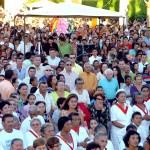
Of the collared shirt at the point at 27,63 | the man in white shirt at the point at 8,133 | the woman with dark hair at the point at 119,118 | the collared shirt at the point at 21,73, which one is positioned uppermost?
the collared shirt at the point at 27,63

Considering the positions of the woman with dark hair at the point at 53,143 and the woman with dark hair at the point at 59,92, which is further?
the woman with dark hair at the point at 59,92

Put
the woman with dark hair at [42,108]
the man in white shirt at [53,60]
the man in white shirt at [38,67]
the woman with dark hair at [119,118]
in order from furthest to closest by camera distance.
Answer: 1. the man in white shirt at [53,60]
2. the man in white shirt at [38,67]
3. the woman with dark hair at [119,118]
4. the woman with dark hair at [42,108]

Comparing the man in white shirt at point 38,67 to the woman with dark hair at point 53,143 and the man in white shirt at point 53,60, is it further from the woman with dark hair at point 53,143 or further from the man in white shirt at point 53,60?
the woman with dark hair at point 53,143

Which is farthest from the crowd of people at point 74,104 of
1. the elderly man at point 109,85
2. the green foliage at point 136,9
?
the green foliage at point 136,9

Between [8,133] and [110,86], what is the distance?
548cm

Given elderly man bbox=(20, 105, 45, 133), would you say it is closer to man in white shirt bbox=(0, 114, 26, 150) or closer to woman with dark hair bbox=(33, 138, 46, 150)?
man in white shirt bbox=(0, 114, 26, 150)

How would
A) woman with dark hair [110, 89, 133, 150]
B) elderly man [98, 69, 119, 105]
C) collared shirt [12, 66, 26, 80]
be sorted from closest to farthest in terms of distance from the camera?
1. woman with dark hair [110, 89, 133, 150]
2. elderly man [98, 69, 119, 105]
3. collared shirt [12, 66, 26, 80]

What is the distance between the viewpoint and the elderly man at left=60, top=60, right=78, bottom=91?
17.6 m

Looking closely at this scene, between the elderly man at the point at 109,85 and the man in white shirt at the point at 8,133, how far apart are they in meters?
5.19

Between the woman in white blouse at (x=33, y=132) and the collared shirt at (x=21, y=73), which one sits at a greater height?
the collared shirt at (x=21, y=73)

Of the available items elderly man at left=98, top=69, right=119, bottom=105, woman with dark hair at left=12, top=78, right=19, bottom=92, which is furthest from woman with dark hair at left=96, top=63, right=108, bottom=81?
woman with dark hair at left=12, top=78, right=19, bottom=92

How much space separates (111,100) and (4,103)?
4.40 meters

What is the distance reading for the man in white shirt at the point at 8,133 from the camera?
39.2 ft

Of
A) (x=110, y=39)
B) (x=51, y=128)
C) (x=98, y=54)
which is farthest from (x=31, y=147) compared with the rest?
(x=110, y=39)
